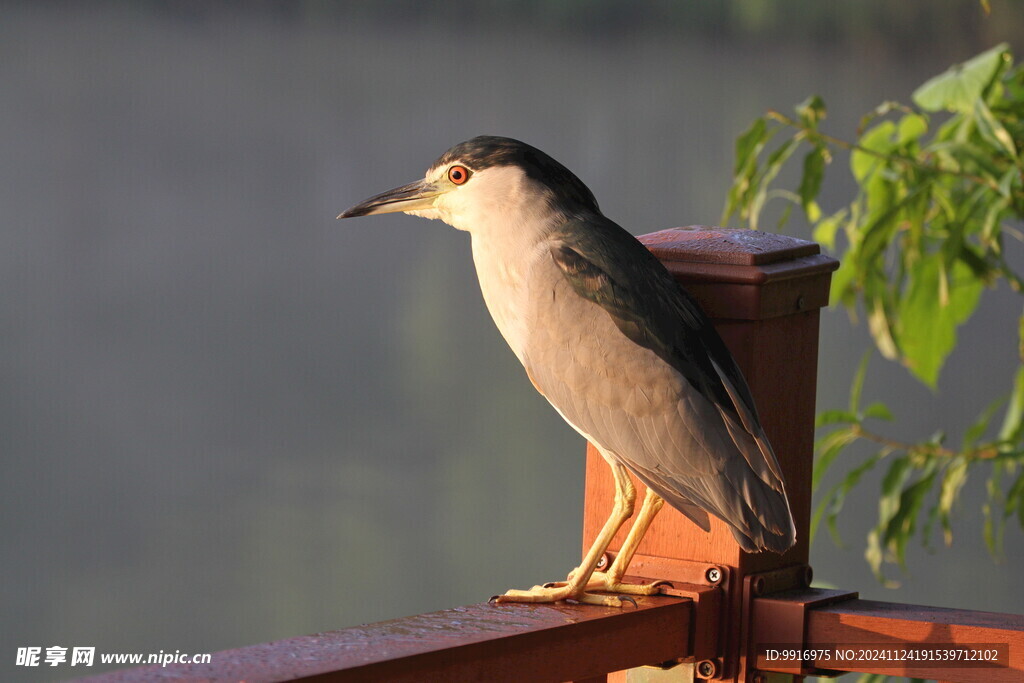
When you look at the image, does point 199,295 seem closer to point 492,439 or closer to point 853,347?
point 492,439

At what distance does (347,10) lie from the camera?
8.97 ft

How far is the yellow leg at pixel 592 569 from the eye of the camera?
3.31ft

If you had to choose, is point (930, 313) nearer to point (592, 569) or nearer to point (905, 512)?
point (905, 512)

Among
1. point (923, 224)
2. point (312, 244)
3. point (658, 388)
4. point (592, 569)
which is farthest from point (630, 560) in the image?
point (312, 244)

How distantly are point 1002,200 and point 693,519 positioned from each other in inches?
34.3

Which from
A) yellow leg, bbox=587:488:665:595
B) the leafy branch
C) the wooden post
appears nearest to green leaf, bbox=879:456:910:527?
the leafy branch

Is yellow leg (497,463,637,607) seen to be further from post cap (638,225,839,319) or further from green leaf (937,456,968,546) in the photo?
green leaf (937,456,968,546)

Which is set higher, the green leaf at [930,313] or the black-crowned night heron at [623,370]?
the green leaf at [930,313]

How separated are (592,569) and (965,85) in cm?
102

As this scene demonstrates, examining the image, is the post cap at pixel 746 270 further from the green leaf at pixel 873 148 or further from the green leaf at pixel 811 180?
the green leaf at pixel 873 148

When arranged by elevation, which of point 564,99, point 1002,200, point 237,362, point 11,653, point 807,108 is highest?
point 564,99

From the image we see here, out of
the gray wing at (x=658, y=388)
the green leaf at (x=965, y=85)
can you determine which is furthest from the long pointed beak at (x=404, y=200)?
the green leaf at (x=965, y=85)

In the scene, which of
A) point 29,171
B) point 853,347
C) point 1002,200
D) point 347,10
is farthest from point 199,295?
point 1002,200

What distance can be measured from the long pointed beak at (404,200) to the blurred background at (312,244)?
151cm
